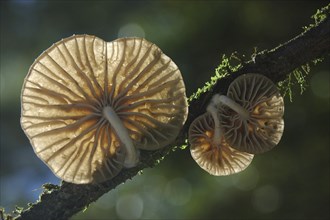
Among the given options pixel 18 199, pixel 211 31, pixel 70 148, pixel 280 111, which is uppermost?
pixel 18 199

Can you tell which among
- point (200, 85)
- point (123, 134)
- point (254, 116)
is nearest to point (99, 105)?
point (123, 134)

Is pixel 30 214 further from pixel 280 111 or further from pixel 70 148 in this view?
pixel 280 111

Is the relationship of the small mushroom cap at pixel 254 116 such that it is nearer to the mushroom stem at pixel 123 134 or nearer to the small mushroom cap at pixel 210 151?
the small mushroom cap at pixel 210 151

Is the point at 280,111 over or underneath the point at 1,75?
underneath

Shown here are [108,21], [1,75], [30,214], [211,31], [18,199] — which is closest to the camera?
[30,214]

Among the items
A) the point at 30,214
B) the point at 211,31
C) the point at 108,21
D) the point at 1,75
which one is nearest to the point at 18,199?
the point at 1,75

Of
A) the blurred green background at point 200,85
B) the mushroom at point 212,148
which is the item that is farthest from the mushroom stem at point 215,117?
the blurred green background at point 200,85
